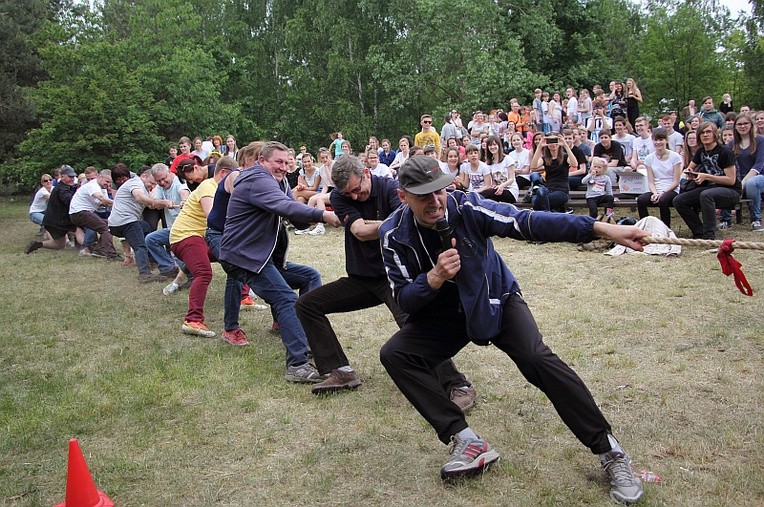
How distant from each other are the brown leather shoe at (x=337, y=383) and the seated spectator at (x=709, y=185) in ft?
21.1

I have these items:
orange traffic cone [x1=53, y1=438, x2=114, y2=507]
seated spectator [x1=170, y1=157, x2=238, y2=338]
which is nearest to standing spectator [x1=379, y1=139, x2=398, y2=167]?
seated spectator [x1=170, y1=157, x2=238, y2=338]

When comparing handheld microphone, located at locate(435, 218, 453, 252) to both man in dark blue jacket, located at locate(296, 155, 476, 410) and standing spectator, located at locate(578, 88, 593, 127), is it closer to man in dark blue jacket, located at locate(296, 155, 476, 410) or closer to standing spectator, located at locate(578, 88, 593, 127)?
man in dark blue jacket, located at locate(296, 155, 476, 410)

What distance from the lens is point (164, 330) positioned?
25.4ft

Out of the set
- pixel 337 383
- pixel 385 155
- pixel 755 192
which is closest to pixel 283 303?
pixel 337 383

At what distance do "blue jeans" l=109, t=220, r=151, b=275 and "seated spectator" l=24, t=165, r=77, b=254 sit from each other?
Answer: 2856mm

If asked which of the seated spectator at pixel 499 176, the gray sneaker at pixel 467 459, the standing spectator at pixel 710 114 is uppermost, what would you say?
the standing spectator at pixel 710 114

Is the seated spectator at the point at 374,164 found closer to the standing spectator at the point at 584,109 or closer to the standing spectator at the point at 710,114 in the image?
the standing spectator at the point at 584,109

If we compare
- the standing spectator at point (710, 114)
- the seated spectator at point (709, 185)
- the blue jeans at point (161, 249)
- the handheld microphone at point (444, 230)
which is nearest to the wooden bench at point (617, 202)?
the seated spectator at point (709, 185)

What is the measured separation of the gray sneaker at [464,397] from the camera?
502cm

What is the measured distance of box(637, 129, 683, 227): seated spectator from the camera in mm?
10391

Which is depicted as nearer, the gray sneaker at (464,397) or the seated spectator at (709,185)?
the gray sneaker at (464,397)

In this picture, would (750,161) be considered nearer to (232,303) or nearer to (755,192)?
(755,192)

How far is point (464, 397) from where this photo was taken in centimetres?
509

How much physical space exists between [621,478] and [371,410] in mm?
1994
